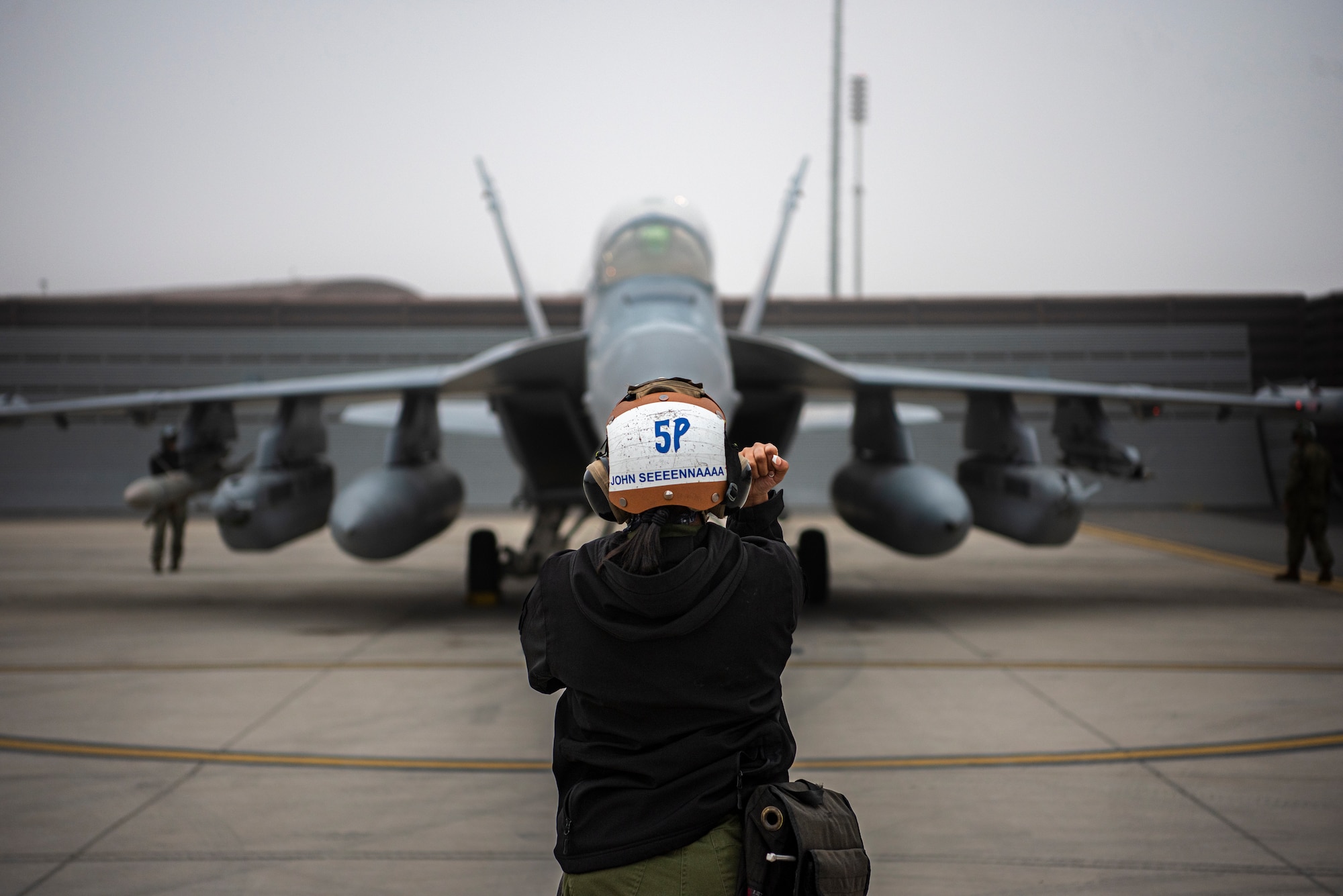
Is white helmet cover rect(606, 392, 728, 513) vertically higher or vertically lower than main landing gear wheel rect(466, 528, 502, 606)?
higher

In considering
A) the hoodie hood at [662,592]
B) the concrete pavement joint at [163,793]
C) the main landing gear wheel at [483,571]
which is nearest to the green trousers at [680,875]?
the hoodie hood at [662,592]

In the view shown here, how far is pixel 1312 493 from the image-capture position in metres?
11.3

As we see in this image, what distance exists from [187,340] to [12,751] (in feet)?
68.5

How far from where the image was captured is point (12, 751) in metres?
5.25

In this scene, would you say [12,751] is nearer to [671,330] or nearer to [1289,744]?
[671,330]

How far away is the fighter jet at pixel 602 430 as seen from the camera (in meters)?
8.74

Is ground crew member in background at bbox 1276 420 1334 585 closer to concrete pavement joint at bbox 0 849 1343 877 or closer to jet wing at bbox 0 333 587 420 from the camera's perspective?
jet wing at bbox 0 333 587 420

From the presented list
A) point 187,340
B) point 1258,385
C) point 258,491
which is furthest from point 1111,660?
point 187,340

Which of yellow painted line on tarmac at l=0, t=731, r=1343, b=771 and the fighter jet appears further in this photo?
the fighter jet

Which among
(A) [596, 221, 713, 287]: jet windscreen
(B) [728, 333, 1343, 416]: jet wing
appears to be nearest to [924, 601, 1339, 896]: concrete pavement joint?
(B) [728, 333, 1343, 416]: jet wing

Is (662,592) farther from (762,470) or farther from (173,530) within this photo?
(173,530)

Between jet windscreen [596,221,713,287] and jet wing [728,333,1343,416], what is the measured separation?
3.68ft

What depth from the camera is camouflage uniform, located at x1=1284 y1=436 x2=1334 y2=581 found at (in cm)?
1130

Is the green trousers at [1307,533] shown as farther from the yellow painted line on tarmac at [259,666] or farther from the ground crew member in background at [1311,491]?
the yellow painted line on tarmac at [259,666]
